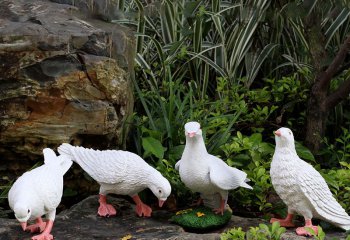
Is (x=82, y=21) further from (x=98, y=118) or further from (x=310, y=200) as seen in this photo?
(x=310, y=200)

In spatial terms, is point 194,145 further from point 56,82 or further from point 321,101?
point 321,101

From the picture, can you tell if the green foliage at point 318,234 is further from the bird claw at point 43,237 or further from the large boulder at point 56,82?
the large boulder at point 56,82

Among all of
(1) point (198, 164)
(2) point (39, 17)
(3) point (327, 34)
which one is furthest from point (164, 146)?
(3) point (327, 34)

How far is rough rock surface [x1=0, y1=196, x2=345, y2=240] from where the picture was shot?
295cm

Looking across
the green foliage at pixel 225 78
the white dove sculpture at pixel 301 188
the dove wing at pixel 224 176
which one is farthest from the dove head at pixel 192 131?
the green foliage at pixel 225 78

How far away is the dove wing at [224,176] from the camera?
10.0 ft

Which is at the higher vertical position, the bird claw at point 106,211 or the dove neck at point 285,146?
the dove neck at point 285,146

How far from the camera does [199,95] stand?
185 inches

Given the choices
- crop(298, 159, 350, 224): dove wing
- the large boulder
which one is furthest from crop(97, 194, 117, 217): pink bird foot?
crop(298, 159, 350, 224): dove wing

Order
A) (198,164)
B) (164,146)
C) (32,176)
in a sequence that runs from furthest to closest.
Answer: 1. (164,146)
2. (198,164)
3. (32,176)

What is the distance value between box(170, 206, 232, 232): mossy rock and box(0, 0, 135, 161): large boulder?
72 centimetres

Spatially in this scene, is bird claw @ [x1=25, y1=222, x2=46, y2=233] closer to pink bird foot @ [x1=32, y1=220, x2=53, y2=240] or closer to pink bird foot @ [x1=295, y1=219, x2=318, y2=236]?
pink bird foot @ [x1=32, y1=220, x2=53, y2=240]

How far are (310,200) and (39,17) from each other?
72.6 inches

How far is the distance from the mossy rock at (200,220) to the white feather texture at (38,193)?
0.66 metres
